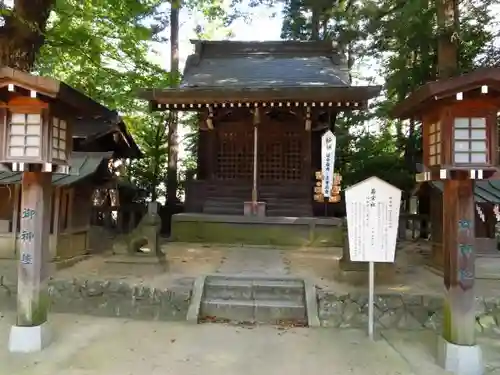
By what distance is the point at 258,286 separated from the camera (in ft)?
21.0

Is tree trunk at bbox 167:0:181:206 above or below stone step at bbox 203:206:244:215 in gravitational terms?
above

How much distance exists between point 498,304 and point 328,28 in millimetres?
17759

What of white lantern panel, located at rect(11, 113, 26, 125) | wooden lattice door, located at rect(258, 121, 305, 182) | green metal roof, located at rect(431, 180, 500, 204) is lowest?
green metal roof, located at rect(431, 180, 500, 204)

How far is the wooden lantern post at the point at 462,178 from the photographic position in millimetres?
4289

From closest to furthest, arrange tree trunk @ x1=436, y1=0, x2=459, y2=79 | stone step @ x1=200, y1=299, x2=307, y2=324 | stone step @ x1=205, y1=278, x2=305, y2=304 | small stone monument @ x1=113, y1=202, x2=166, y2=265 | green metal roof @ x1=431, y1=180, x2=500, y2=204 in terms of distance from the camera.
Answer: stone step @ x1=200, y1=299, x2=307, y2=324
stone step @ x1=205, y1=278, x2=305, y2=304
small stone monument @ x1=113, y1=202, x2=166, y2=265
green metal roof @ x1=431, y1=180, x2=500, y2=204
tree trunk @ x1=436, y1=0, x2=459, y2=79

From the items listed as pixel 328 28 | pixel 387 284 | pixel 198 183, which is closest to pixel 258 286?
pixel 387 284

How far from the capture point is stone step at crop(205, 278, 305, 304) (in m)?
6.35

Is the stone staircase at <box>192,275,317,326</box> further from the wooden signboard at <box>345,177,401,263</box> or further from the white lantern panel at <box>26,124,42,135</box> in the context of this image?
the white lantern panel at <box>26,124,42,135</box>

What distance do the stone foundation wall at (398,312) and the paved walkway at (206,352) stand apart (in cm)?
29

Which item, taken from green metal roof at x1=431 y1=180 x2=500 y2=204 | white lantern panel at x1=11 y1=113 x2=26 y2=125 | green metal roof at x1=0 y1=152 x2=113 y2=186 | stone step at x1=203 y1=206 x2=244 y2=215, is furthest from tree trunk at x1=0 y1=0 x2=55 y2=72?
green metal roof at x1=431 y1=180 x2=500 y2=204

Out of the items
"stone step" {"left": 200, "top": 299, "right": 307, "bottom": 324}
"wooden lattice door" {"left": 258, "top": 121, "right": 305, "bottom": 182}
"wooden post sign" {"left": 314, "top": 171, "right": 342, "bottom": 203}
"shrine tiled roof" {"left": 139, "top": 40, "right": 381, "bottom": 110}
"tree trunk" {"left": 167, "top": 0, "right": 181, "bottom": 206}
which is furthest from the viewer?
"tree trunk" {"left": 167, "top": 0, "right": 181, "bottom": 206}

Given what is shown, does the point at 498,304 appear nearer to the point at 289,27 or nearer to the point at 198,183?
the point at 198,183

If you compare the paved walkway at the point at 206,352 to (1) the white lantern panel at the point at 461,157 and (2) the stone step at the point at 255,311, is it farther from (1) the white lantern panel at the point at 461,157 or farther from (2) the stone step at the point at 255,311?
(1) the white lantern panel at the point at 461,157

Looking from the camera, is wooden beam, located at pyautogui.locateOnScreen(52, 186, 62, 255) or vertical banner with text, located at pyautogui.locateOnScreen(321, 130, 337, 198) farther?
vertical banner with text, located at pyautogui.locateOnScreen(321, 130, 337, 198)
